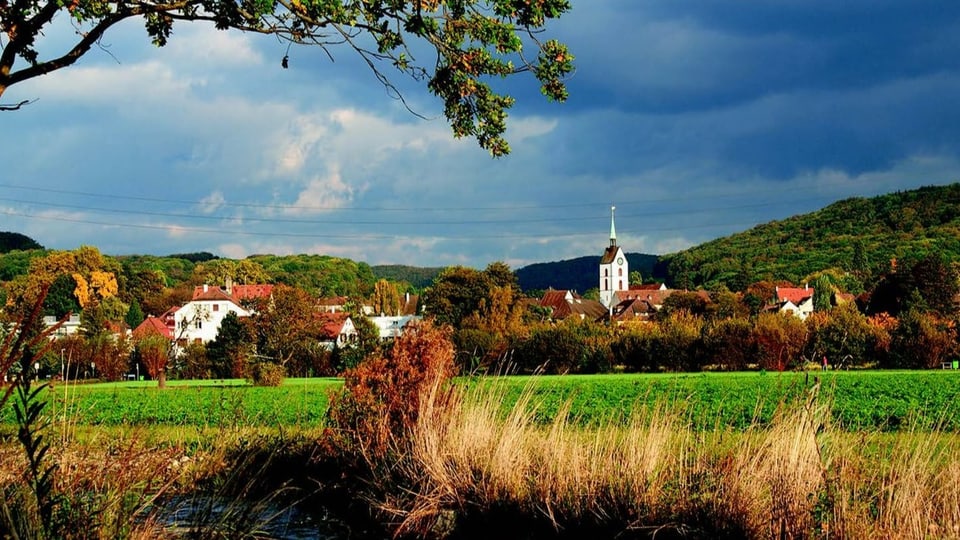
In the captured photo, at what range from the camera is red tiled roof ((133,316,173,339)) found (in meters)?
61.0

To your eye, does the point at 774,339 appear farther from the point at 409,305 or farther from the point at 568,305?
the point at 409,305

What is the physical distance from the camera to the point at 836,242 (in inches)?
5896

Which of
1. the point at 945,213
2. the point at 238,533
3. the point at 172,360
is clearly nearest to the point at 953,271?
the point at 172,360

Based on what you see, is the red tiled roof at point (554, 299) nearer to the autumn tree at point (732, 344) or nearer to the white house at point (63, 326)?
the white house at point (63, 326)

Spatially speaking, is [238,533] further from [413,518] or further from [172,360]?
[172,360]

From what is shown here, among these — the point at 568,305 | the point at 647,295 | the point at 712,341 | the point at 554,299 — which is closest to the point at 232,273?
the point at 554,299

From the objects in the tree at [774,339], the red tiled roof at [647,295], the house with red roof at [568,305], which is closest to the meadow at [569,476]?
the tree at [774,339]

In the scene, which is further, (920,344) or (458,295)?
(458,295)

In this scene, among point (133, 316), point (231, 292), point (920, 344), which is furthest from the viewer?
point (231, 292)

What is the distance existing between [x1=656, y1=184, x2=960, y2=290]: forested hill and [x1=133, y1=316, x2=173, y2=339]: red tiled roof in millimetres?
80736

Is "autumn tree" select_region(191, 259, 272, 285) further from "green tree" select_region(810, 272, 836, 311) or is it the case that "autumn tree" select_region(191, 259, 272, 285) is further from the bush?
the bush

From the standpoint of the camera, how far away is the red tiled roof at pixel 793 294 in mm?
104125

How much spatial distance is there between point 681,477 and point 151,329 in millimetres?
63980

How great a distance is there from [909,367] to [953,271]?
30.7 metres
